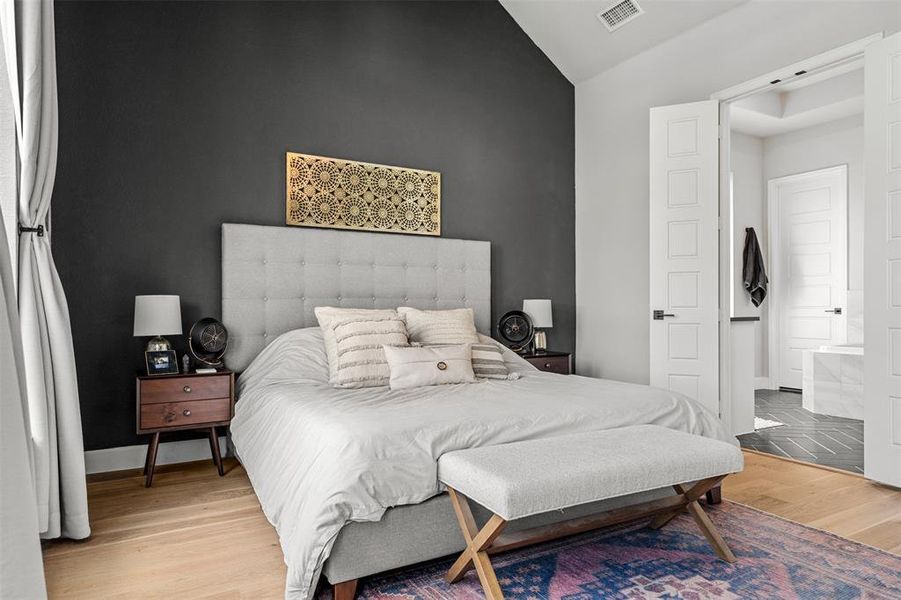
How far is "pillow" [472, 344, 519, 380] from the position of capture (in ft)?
11.3

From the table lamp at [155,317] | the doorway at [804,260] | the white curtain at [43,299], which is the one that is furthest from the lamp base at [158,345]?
the doorway at [804,260]

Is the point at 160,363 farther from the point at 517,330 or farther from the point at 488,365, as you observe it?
the point at 517,330

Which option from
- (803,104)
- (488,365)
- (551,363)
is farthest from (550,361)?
(803,104)

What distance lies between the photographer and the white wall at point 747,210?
6816mm

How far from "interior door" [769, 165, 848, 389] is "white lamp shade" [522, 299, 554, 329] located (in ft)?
12.2

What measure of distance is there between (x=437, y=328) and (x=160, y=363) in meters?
1.63

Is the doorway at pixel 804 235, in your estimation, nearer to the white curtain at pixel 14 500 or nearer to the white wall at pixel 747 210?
the white wall at pixel 747 210

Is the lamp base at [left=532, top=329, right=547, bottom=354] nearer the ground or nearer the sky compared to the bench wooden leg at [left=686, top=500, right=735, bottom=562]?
nearer the sky

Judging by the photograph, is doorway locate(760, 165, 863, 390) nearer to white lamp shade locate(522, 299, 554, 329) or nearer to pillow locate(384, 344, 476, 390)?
white lamp shade locate(522, 299, 554, 329)

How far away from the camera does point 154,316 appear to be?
10.6ft

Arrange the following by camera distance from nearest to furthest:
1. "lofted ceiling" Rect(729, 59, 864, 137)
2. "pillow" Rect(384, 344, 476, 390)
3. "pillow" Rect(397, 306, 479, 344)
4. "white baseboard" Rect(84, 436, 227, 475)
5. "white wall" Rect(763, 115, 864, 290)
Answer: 1. "pillow" Rect(384, 344, 476, 390)
2. "white baseboard" Rect(84, 436, 227, 475)
3. "pillow" Rect(397, 306, 479, 344)
4. "lofted ceiling" Rect(729, 59, 864, 137)
5. "white wall" Rect(763, 115, 864, 290)

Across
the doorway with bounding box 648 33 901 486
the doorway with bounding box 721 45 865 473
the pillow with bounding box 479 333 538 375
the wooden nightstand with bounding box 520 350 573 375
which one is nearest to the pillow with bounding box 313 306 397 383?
the pillow with bounding box 479 333 538 375

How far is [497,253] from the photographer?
486 cm

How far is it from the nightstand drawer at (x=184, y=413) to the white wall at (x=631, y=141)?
3.18 metres
